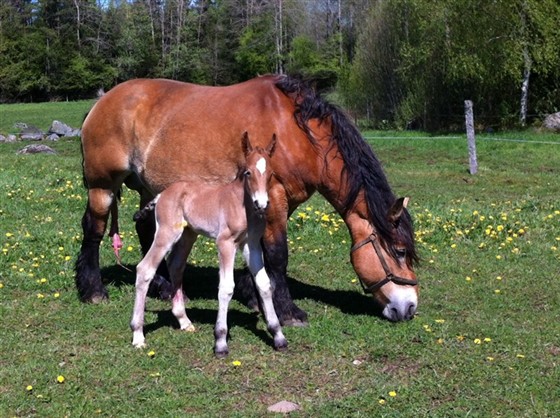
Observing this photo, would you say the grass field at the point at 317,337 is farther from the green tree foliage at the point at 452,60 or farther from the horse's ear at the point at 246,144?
the green tree foliage at the point at 452,60

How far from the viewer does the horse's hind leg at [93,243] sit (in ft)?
24.0

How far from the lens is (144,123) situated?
7.21 metres

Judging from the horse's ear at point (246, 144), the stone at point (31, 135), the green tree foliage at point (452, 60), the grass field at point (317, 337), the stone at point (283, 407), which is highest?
the green tree foliage at point (452, 60)

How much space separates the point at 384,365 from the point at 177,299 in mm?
1916

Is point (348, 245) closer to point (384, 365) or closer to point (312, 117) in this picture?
point (312, 117)

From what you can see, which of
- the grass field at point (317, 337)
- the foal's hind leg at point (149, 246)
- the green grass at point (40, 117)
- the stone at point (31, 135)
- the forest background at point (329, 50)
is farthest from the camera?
the green grass at point (40, 117)

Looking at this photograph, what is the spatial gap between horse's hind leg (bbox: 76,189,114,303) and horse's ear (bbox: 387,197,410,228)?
3.04 m

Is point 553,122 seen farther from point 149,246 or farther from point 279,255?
point 279,255

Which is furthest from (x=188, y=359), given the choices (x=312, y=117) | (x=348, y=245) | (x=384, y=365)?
(x=348, y=245)

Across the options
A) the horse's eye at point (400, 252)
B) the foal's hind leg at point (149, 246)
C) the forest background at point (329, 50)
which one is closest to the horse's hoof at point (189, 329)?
the foal's hind leg at point (149, 246)

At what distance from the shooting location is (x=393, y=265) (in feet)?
20.6

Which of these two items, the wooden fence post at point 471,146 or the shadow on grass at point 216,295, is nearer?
the shadow on grass at point 216,295

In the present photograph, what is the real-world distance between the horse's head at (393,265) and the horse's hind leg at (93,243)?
2.77m

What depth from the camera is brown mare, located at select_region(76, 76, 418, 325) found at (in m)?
6.29
